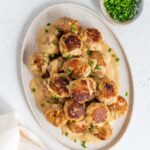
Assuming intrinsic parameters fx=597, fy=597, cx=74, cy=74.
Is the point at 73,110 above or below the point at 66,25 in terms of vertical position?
below

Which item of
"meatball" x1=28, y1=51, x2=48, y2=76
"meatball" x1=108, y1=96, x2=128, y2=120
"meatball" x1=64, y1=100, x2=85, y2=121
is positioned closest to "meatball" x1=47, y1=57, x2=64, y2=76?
"meatball" x1=28, y1=51, x2=48, y2=76

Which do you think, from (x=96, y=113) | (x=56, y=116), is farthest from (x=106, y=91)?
(x=56, y=116)

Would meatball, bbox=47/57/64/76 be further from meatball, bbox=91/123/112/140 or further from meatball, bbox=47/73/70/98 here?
meatball, bbox=91/123/112/140

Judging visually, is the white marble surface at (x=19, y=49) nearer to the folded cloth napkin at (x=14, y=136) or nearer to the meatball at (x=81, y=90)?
the folded cloth napkin at (x=14, y=136)

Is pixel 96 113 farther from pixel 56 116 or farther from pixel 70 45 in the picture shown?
pixel 70 45

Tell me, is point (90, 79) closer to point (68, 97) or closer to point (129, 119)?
point (68, 97)

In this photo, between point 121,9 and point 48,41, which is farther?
point 121,9

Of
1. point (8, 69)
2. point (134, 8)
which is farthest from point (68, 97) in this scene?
point (134, 8)
